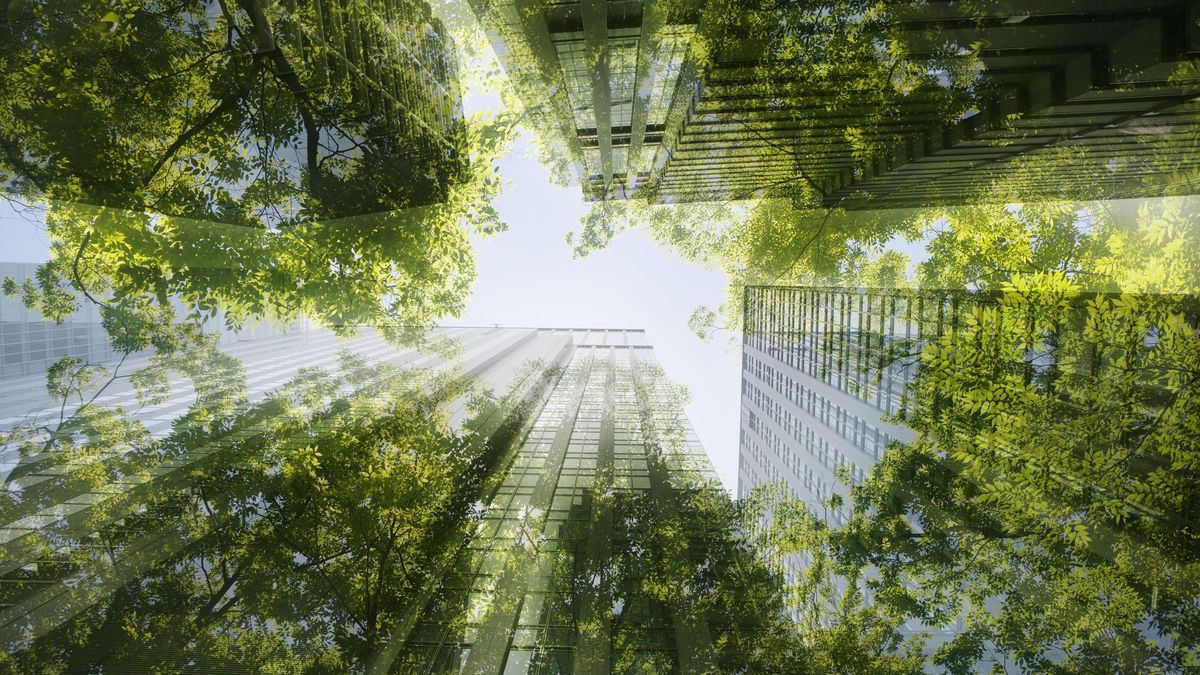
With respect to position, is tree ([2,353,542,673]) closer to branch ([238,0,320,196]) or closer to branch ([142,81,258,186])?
branch ([142,81,258,186])

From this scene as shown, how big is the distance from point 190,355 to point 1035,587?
51.1 feet

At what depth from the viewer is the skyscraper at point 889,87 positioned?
7270 millimetres

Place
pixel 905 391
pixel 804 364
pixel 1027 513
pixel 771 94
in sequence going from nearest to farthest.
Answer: pixel 1027 513 → pixel 771 94 → pixel 905 391 → pixel 804 364

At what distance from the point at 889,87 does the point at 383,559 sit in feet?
43.6

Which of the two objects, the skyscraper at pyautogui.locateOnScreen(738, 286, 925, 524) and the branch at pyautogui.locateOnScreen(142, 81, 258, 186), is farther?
the skyscraper at pyautogui.locateOnScreen(738, 286, 925, 524)

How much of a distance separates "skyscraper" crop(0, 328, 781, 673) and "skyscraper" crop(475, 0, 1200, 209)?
30.3 feet

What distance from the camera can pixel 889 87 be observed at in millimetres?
8938

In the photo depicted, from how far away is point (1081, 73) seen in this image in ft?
24.6

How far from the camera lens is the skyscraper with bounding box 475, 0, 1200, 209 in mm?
7270

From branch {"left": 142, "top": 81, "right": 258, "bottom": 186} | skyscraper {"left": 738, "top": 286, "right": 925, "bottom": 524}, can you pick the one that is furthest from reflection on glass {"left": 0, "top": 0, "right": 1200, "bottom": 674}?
skyscraper {"left": 738, "top": 286, "right": 925, "bottom": 524}

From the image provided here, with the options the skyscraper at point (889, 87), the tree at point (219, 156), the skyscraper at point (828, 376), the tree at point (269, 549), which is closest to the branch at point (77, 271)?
the tree at point (219, 156)

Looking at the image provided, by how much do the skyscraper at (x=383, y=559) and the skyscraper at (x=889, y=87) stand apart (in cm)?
922

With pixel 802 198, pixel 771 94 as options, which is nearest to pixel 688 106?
pixel 771 94

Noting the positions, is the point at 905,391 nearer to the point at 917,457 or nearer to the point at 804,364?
the point at 917,457
